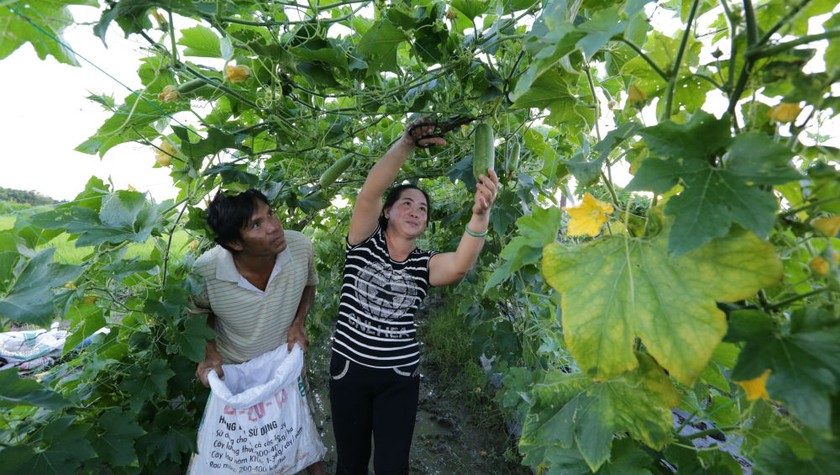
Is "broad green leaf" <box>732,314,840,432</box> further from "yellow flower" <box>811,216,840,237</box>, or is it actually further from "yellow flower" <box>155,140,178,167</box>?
"yellow flower" <box>155,140,178,167</box>

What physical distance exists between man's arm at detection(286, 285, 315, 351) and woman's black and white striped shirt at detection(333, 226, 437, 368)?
0.75 feet

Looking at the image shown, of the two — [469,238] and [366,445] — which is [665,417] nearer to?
[469,238]

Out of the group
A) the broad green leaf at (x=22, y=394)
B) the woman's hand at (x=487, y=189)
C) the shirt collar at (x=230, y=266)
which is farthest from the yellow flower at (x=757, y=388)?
the shirt collar at (x=230, y=266)

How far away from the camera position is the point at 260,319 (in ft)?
5.90

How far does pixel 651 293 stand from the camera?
1.78 feet

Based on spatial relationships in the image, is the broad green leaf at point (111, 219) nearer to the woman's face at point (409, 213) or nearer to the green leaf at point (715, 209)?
the woman's face at point (409, 213)

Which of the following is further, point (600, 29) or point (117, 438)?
point (117, 438)

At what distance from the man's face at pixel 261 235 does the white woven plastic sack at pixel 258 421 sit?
1.43ft

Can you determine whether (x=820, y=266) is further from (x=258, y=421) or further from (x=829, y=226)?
Result: (x=258, y=421)

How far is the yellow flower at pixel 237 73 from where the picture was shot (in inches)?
48.6

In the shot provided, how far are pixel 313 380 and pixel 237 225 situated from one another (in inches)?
96.1

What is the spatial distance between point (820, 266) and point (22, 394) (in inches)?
56.0

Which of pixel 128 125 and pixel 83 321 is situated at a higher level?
pixel 128 125

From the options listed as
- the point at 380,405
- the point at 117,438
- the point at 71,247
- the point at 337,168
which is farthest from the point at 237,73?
the point at 71,247
